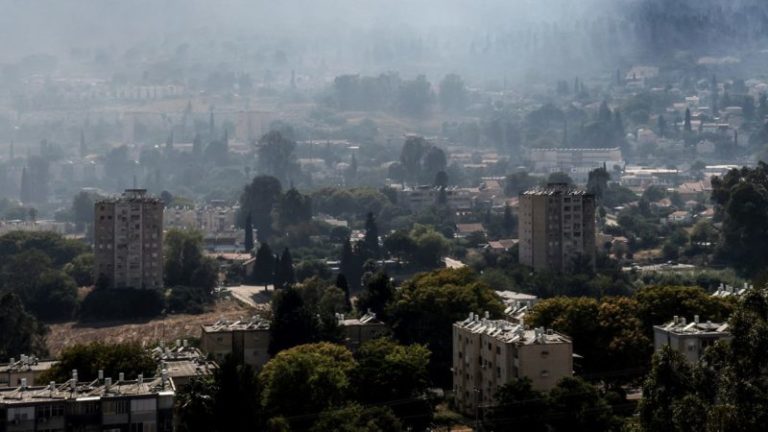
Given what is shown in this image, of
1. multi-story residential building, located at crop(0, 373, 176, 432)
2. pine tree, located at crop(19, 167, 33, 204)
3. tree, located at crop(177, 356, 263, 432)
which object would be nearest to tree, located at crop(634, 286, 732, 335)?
tree, located at crop(177, 356, 263, 432)

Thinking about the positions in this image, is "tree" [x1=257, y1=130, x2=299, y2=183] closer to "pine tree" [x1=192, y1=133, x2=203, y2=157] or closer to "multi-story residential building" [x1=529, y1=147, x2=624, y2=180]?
"pine tree" [x1=192, y1=133, x2=203, y2=157]

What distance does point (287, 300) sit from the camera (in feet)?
79.7

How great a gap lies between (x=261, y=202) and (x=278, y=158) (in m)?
23.1

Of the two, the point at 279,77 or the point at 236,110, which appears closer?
the point at 236,110

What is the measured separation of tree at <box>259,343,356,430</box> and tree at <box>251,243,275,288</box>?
18803mm

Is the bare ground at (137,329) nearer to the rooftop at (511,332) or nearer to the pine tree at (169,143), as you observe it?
the rooftop at (511,332)

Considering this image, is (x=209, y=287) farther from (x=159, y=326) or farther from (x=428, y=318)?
(x=428, y=318)

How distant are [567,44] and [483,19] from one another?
1753 centimetres

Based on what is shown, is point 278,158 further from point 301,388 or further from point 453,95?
point 301,388

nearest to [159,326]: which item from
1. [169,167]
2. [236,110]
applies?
[169,167]

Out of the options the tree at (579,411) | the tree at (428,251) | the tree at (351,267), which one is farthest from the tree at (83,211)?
the tree at (579,411)

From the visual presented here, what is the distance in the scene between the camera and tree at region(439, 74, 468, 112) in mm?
102500

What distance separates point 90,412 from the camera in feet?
57.6

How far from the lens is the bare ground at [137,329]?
102 feet
